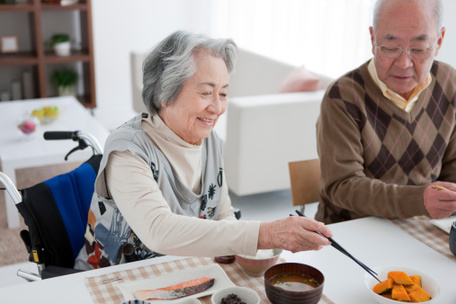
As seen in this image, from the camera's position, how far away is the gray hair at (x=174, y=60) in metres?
1.47

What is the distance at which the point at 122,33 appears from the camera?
18.1 feet

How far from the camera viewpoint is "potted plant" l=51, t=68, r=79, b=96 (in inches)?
209

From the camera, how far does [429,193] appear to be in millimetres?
1629

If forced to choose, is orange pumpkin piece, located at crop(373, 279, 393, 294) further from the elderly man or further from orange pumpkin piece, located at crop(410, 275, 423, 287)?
the elderly man

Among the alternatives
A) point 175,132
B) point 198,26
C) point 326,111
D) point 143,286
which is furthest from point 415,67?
point 198,26

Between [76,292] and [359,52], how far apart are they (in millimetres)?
2943

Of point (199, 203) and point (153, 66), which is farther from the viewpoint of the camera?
point (199, 203)

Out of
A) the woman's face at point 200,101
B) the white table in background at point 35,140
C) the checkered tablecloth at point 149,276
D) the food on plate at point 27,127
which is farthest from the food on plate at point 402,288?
the food on plate at point 27,127

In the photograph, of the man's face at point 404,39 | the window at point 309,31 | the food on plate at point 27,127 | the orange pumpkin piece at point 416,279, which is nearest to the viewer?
the orange pumpkin piece at point 416,279

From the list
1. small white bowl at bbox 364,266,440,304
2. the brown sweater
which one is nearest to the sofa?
the brown sweater

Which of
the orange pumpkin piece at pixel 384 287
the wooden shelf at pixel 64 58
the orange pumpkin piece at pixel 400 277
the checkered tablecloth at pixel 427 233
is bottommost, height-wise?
the wooden shelf at pixel 64 58

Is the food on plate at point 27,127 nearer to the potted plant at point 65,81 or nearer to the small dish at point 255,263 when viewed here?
the potted plant at point 65,81

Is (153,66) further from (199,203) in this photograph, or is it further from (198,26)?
(198,26)

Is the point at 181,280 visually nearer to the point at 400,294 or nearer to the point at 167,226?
the point at 167,226
